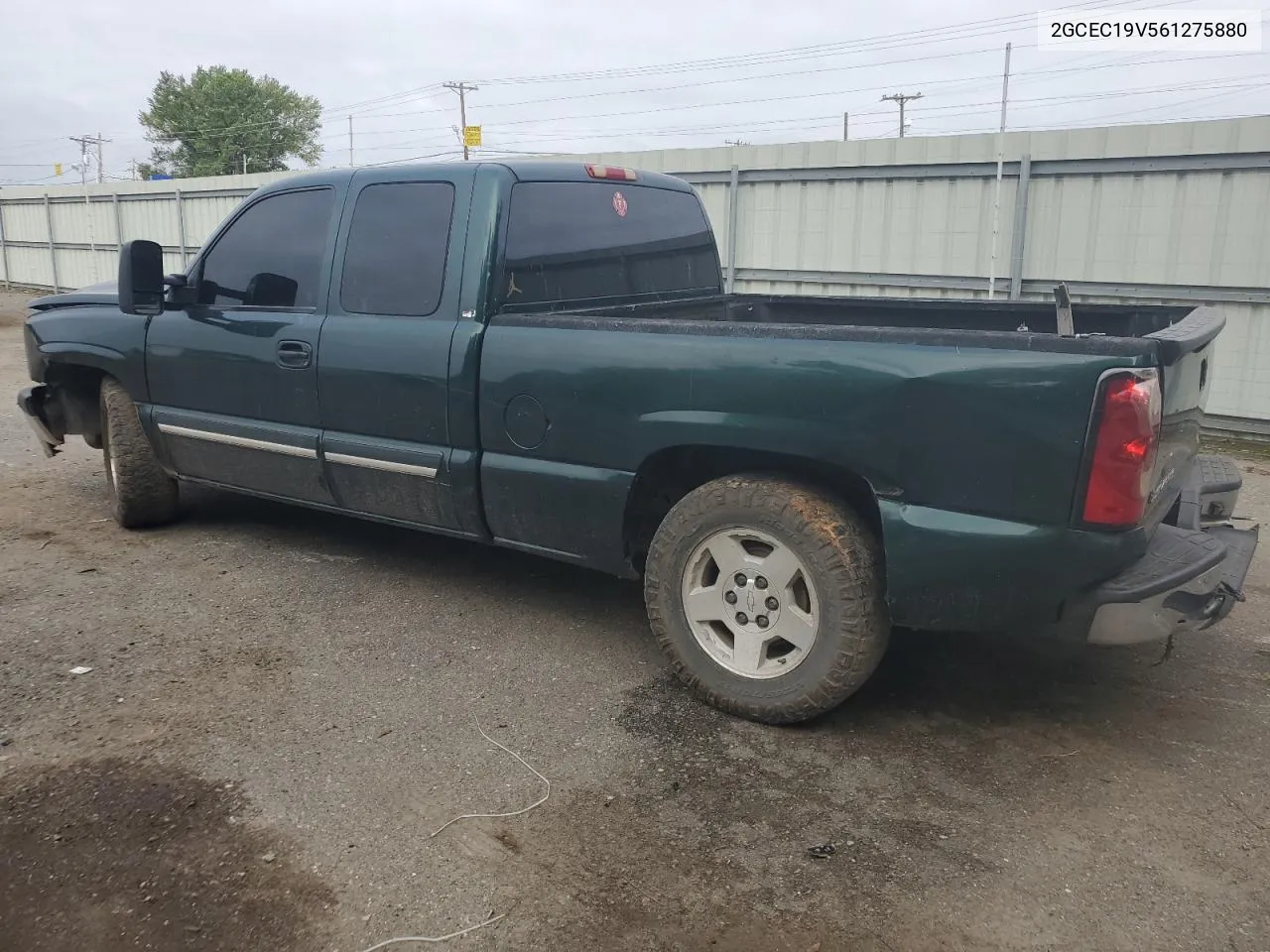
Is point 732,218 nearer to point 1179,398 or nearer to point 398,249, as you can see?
point 398,249

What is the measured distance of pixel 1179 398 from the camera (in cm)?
311

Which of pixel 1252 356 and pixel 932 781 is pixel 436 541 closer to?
pixel 932 781

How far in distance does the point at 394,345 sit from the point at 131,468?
2.21m

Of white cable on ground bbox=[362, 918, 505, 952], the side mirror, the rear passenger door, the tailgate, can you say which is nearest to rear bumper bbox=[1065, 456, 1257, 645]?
the tailgate

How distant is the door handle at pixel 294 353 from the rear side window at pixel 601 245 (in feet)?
3.38

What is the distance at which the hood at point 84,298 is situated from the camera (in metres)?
5.51

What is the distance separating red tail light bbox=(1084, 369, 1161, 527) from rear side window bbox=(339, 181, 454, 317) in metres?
2.52

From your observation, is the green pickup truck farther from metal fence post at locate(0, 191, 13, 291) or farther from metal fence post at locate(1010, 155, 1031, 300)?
metal fence post at locate(0, 191, 13, 291)

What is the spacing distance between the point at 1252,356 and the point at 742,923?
8200mm

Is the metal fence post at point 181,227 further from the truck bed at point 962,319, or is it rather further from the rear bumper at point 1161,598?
the rear bumper at point 1161,598

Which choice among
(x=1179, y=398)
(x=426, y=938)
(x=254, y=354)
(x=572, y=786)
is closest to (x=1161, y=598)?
(x=1179, y=398)

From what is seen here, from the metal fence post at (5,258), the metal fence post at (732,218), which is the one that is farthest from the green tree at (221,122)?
the metal fence post at (732,218)

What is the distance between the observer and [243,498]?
6457 millimetres

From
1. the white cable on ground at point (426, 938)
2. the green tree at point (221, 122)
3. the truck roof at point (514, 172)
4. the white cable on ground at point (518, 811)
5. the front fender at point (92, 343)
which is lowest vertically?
the white cable on ground at point (426, 938)
